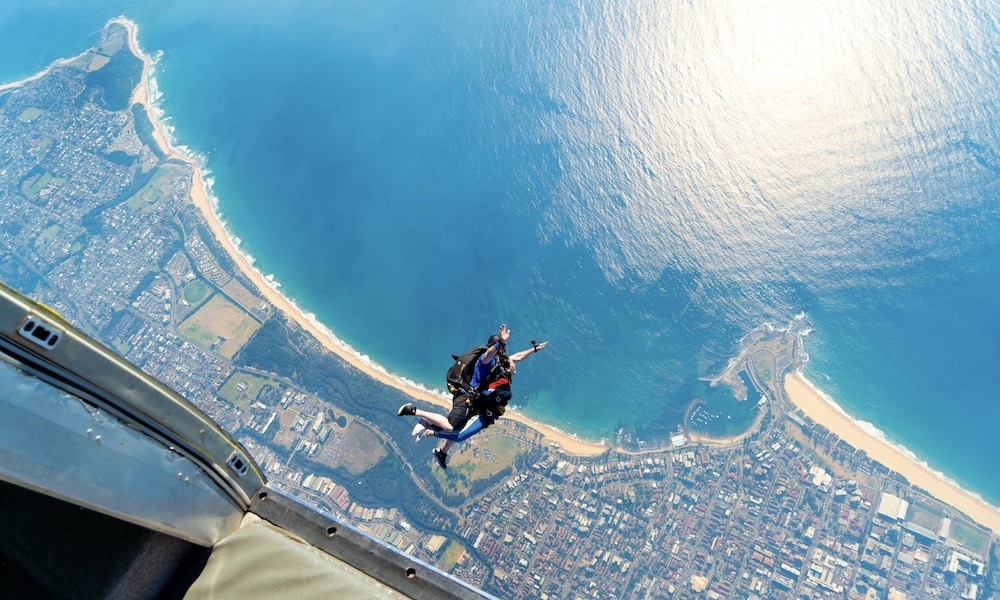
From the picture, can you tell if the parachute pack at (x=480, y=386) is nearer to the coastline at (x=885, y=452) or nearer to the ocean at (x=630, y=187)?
the ocean at (x=630, y=187)

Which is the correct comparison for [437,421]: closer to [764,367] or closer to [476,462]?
[476,462]

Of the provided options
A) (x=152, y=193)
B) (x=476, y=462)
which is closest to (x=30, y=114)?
(x=152, y=193)

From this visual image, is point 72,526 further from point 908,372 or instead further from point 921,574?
point 908,372

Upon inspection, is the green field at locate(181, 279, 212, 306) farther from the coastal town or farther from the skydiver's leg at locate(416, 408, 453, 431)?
the skydiver's leg at locate(416, 408, 453, 431)

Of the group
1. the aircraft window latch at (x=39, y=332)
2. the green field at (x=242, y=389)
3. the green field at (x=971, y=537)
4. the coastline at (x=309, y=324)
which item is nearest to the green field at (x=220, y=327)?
the green field at (x=242, y=389)

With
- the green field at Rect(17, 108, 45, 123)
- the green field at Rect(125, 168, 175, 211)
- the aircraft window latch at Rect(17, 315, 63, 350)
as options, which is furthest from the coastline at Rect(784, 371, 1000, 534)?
the green field at Rect(17, 108, 45, 123)
